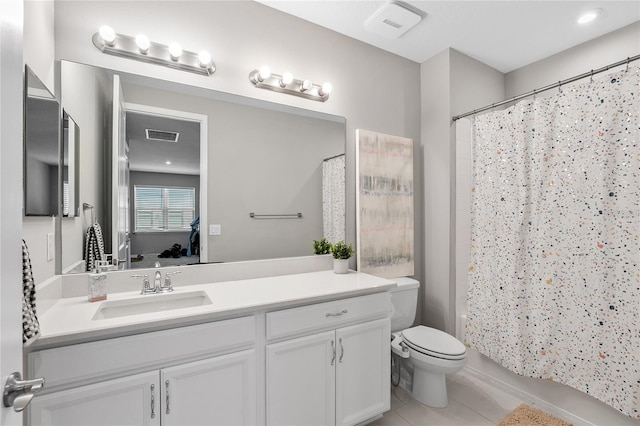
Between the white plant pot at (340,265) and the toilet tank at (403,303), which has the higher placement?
the white plant pot at (340,265)

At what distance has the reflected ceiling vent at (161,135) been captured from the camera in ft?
5.69

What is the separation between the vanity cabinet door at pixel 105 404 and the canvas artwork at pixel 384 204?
5.10 ft

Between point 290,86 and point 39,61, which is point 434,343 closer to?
point 290,86

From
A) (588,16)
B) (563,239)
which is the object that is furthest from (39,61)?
(588,16)

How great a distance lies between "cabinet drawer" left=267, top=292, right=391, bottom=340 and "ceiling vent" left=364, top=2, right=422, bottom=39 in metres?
1.83

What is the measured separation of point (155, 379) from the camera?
123 centimetres

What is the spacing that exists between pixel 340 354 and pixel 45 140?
5.54 feet

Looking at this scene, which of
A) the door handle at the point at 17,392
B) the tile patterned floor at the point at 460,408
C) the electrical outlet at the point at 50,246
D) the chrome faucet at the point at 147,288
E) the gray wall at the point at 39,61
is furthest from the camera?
the tile patterned floor at the point at 460,408

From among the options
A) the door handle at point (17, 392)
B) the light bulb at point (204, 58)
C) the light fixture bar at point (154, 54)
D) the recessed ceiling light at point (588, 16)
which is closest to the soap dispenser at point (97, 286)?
the door handle at point (17, 392)

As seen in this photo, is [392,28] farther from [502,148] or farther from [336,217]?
[336,217]

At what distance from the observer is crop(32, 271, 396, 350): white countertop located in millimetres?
1124

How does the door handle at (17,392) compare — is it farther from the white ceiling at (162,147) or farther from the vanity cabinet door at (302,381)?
the white ceiling at (162,147)

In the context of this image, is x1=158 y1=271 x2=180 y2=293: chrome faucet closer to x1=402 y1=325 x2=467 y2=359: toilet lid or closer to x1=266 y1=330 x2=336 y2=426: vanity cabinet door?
x1=266 y1=330 x2=336 y2=426: vanity cabinet door

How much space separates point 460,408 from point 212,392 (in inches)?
65.9
